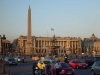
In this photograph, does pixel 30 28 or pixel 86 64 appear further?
pixel 30 28

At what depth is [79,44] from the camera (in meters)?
175

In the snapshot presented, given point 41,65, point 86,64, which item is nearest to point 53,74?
point 41,65

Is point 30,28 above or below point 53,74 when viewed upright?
above

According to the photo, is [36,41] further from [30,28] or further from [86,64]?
[86,64]

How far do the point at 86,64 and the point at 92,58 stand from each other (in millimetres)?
1406

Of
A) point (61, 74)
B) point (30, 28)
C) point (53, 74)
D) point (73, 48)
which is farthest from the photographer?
point (73, 48)

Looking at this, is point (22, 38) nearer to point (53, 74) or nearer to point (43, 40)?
point (43, 40)

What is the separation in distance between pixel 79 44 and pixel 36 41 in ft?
94.9

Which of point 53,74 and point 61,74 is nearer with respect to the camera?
point 53,74

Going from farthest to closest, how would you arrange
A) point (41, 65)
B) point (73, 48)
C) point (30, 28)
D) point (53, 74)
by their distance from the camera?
1. point (73, 48)
2. point (30, 28)
3. point (41, 65)
4. point (53, 74)

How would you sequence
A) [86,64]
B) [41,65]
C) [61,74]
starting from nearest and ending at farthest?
[61,74] < [41,65] < [86,64]

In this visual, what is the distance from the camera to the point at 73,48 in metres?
167

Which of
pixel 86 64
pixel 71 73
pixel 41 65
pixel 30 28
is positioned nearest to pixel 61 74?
pixel 71 73

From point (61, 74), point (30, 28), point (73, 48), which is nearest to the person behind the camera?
point (61, 74)
